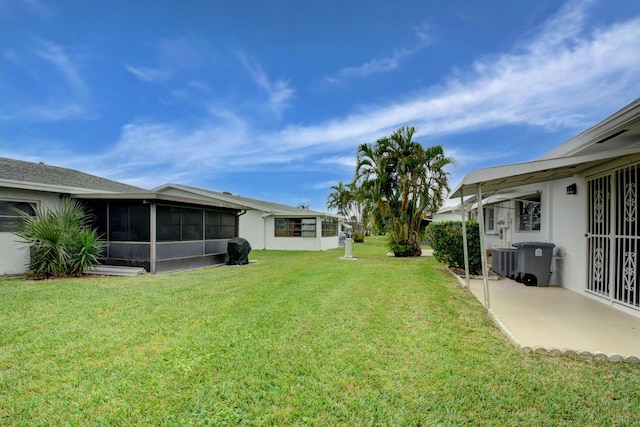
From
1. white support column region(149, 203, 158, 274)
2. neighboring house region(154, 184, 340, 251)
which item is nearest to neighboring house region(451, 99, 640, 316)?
white support column region(149, 203, 158, 274)

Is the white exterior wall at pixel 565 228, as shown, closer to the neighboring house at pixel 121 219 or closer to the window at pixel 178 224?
the neighboring house at pixel 121 219

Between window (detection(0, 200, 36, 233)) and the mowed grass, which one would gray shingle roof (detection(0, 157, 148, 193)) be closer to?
window (detection(0, 200, 36, 233))

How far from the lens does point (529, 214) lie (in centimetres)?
958

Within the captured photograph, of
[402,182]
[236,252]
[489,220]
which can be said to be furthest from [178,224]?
[489,220]

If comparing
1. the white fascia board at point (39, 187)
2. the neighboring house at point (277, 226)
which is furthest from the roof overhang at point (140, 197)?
the neighboring house at point (277, 226)

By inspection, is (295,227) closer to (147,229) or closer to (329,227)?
(329,227)

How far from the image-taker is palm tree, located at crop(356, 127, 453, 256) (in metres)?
15.1

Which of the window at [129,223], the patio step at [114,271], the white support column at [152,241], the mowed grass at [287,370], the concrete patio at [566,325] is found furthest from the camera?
the window at [129,223]

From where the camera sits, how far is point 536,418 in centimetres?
244

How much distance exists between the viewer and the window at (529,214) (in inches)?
358

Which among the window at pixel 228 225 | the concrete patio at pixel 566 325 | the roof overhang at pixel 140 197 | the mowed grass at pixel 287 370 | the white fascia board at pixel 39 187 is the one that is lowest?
the mowed grass at pixel 287 370

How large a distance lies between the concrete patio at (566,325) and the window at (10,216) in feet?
43.2

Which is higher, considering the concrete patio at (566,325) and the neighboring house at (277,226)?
the neighboring house at (277,226)

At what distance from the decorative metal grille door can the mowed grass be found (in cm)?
240
